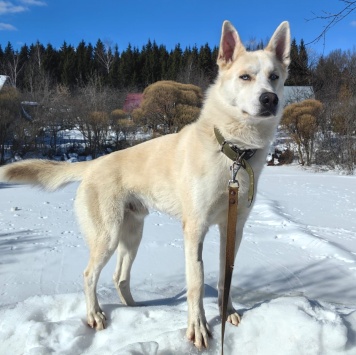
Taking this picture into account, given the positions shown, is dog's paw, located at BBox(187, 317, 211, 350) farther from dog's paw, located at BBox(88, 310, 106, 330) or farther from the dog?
dog's paw, located at BBox(88, 310, 106, 330)

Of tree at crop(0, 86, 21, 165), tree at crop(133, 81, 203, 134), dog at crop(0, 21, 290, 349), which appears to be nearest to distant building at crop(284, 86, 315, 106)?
tree at crop(133, 81, 203, 134)

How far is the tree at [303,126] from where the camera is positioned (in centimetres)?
1750

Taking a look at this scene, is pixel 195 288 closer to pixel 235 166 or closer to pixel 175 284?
pixel 235 166

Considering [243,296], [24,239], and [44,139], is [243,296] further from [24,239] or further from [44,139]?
[44,139]

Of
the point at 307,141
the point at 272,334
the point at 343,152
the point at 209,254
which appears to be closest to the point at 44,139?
the point at 307,141

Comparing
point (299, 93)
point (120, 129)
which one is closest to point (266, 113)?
point (120, 129)

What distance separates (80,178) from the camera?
3238 millimetres

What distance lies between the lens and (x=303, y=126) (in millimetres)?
17531

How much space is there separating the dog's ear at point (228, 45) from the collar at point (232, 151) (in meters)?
0.65

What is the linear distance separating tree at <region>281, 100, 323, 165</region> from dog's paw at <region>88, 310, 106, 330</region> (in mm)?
16103

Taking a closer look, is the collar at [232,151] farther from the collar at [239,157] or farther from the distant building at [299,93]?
the distant building at [299,93]

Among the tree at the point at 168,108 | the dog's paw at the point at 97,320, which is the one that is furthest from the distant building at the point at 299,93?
the dog's paw at the point at 97,320

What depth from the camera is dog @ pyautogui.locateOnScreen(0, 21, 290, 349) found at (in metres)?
2.48

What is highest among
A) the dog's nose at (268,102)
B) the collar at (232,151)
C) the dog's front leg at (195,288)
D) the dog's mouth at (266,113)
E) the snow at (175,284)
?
the dog's nose at (268,102)
